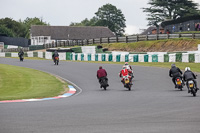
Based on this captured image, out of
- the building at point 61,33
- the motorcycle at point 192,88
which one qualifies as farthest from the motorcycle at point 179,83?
the building at point 61,33

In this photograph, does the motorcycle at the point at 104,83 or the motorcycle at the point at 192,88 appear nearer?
the motorcycle at the point at 192,88

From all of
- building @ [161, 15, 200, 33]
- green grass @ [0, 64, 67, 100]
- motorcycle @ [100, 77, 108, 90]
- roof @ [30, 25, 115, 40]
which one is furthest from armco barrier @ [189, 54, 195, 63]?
roof @ [30, 25, 115, 40]

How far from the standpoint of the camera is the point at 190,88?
62.2ft

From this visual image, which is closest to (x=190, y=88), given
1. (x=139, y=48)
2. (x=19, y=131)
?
(x=19, y=131)

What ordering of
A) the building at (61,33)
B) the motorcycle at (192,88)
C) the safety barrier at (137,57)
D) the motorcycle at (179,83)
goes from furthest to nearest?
the building at (61,33) < the safety barrier at (137,57) < the motorcycle at (179,83) < the motorcycle at (192,88)

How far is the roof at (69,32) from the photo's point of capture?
122750 millimetres

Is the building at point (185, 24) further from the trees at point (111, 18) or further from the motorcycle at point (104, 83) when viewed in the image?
the trees at point (111, 18)

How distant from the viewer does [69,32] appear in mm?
124000

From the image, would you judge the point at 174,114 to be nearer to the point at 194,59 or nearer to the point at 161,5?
the point at 194,59

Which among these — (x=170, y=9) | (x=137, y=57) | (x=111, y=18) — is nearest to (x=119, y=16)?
(x=111, y=18)

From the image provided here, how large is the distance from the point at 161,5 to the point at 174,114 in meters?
79.2

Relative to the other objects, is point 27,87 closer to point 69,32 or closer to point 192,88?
point 192,88

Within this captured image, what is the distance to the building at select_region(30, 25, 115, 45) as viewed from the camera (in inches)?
4821

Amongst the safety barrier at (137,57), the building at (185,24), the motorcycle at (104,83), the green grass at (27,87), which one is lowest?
the green grass at (27,87)
